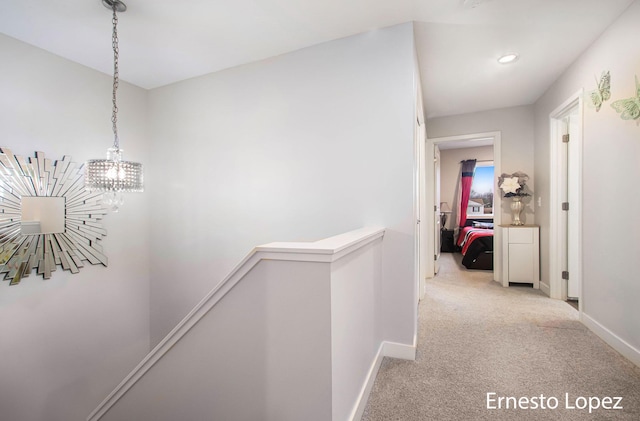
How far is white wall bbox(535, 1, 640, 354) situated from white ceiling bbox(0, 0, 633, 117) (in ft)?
0.63

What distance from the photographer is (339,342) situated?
119cm

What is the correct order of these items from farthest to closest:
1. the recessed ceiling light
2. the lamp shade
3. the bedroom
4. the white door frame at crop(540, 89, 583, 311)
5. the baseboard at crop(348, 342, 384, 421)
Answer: the bedroom
the white door frame at crop(540, 89, 583, 311)
the recessed ceiling light
the lamp shade
the baseboard at crop(348, 342, 384, 421)

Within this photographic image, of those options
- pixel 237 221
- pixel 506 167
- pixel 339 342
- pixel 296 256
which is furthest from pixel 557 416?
pixel 506 167

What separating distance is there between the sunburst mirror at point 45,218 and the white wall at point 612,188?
14.2ft

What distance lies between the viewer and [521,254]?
146 inches

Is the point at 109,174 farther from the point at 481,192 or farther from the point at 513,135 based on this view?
the point at 481,192

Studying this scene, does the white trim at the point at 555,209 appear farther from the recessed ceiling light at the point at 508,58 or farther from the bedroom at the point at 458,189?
the bedroom at the point at 458,189

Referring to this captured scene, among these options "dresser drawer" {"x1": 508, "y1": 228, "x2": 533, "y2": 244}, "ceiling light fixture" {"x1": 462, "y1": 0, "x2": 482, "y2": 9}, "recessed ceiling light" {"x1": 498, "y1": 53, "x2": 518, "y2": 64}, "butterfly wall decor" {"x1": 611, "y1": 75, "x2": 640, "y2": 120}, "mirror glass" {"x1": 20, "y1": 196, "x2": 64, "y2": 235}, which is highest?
"recessed ceiling light" {"x1": 498, "y1": 53, "x2": 518, "y2": 64}

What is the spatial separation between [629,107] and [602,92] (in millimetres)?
424

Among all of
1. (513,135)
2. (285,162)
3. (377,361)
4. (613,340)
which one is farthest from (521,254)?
(285,162)

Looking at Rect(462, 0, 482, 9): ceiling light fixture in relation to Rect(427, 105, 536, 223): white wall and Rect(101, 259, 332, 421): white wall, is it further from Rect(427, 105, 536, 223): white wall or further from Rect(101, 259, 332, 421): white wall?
Rect(427, 105, 536, 223): white wall

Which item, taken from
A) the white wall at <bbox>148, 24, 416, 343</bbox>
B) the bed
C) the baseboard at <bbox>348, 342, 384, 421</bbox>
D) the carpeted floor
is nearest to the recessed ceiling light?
the white wall at <bbox>148, 24, 416, 343</bbox>

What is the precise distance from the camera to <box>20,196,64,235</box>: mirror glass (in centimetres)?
234

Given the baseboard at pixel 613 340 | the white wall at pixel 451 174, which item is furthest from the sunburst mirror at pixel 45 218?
the white wall at pixel 451 174
